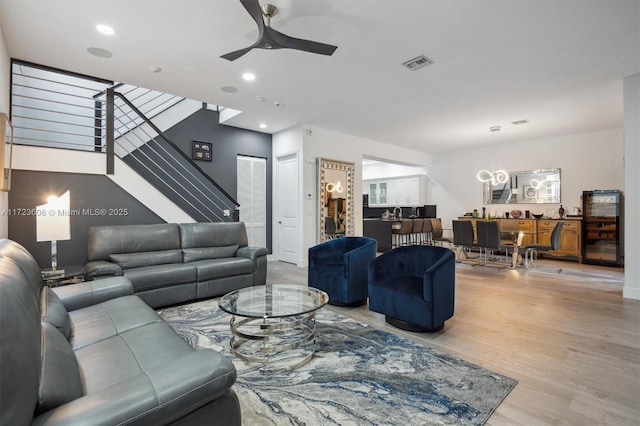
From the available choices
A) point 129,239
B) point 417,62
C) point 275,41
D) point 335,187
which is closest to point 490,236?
point 335,187

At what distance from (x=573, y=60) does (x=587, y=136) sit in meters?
4.58

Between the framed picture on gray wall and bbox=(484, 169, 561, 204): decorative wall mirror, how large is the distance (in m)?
7.28

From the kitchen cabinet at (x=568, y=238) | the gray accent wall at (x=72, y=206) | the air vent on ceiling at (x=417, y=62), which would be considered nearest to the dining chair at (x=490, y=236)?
the kitchen cabinet at (x=568, y=238)

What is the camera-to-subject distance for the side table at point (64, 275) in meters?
3.01

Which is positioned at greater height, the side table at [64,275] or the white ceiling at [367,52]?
the white ceiling at [367,52]

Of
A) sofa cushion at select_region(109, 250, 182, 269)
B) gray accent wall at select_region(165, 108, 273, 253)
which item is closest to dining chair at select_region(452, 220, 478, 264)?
gray accent wall at select_region(165, 108, 273, 253)

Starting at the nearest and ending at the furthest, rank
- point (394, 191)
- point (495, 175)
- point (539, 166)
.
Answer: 1. point (539, 166)
2. point (495, 175)
3. point (394, 191)

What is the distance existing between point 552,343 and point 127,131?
6.49 m

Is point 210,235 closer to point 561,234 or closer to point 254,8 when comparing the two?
point 254,8

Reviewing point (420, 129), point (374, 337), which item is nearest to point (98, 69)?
point (374, 337)

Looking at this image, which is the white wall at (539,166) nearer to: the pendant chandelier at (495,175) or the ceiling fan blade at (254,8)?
the pendant chandelier at (495,175)

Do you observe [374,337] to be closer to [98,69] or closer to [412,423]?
[412,423]

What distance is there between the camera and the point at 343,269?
3543mm

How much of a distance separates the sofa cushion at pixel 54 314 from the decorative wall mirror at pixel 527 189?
914cm
